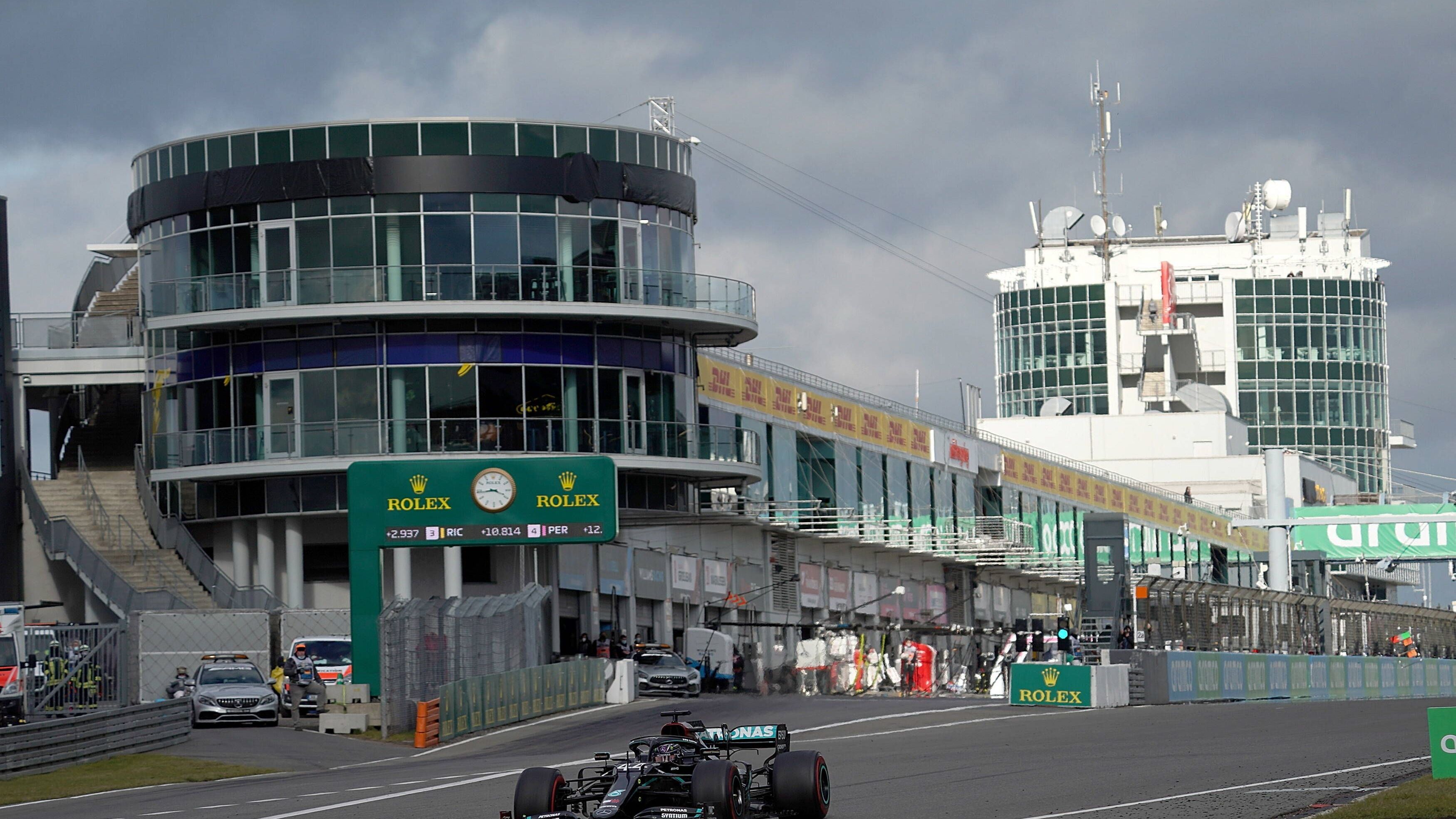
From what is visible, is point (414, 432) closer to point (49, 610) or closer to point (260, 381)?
point (260, 381)

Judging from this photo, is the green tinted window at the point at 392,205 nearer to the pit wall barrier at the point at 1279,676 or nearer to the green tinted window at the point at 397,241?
the green tinted window at the point at 397,241

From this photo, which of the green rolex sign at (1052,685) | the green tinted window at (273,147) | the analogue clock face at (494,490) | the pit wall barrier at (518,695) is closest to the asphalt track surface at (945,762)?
the pit wall barrier at (518,695)

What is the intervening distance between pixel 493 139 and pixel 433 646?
21005mm

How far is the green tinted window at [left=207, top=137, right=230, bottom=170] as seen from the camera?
5328 centimetres

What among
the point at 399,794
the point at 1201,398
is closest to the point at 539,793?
the point at 399,794

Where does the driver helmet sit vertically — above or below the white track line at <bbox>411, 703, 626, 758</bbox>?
above

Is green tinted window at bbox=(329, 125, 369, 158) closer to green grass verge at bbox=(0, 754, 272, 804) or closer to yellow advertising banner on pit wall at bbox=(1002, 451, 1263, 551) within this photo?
green grass verge at bbox=(0, 754, 272, 804)

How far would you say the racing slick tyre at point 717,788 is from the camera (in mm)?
16281

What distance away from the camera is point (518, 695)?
36.8 meters

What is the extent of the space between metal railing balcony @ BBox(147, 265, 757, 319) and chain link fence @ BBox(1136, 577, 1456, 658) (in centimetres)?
1707

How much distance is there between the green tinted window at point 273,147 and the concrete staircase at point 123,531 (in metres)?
10.4

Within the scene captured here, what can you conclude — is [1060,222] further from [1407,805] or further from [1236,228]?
[1407,805]

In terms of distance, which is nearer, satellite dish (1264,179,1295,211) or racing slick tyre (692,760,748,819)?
racing slick tyre (692,760,748,819)

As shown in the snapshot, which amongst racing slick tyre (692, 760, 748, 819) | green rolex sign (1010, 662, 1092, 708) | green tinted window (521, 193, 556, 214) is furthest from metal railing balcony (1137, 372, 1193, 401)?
racing slick tyre (692, 760, 748, 819)
